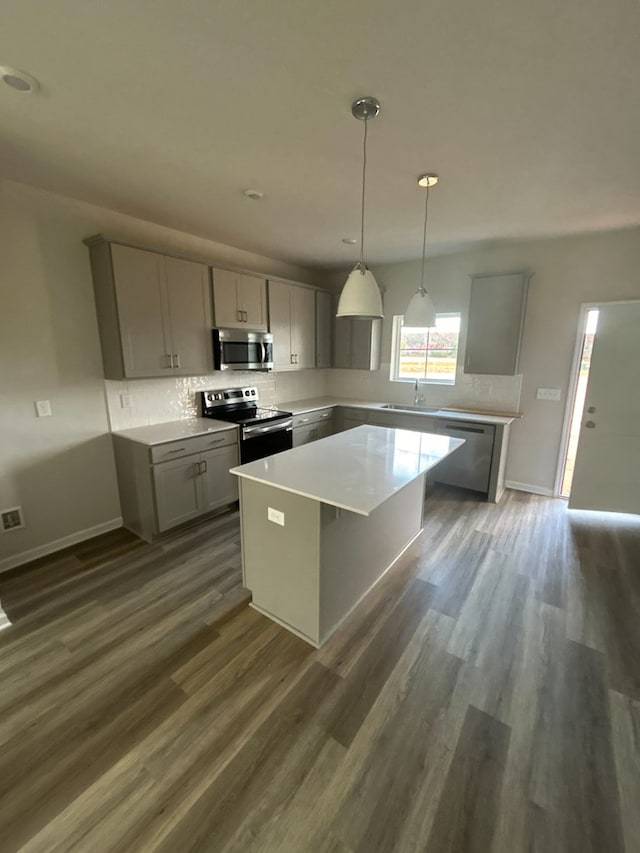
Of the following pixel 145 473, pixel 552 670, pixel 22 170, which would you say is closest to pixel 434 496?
pixel 552 670

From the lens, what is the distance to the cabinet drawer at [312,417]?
14.0 ft

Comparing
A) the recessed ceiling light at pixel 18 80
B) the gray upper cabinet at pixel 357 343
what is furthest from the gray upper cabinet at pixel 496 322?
the recessed ceiling light at pixel 18 80

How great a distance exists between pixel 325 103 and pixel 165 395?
8.82ft

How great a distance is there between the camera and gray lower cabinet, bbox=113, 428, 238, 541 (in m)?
2.91

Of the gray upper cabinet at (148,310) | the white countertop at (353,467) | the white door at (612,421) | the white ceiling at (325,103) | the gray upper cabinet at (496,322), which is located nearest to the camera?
the white ceiling at (325,103)

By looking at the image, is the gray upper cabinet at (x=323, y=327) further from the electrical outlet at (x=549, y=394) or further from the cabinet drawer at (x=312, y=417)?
the electrical outlet at (x=549, y=394)

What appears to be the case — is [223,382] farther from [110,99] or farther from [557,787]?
[557,787]

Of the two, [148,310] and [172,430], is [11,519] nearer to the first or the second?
[172,430]

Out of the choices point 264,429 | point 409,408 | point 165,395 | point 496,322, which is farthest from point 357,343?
point 165,395

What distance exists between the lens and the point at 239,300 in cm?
370

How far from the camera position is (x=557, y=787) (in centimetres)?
136

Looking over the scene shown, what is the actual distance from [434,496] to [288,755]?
301 centimetres

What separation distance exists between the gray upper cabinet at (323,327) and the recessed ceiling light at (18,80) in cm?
349

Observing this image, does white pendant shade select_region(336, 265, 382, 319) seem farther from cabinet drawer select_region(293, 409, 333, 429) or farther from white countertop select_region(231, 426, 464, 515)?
cabinet drawer select_region(293, 409, 333, 429)
